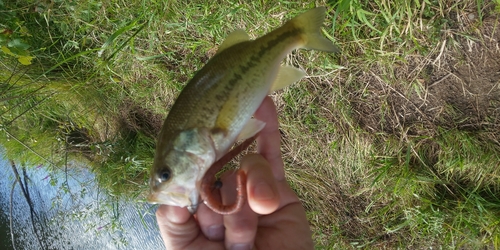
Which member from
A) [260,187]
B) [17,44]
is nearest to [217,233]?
[260,187]

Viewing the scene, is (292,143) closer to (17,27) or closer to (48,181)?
(17,27)

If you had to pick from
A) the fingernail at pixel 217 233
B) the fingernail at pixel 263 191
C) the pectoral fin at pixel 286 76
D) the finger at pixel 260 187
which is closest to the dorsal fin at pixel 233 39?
the pectoral fin at pixel 286 76

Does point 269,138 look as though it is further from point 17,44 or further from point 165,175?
point 17,44

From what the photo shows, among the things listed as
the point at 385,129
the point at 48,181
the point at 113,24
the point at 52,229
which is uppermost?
the point at 113,24

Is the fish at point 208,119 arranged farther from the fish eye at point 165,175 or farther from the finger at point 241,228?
the finger at point 241,228

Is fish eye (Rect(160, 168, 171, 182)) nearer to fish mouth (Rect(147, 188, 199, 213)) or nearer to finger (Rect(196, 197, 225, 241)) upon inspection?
fish mouth (Rect(147, 188, 199, 213))

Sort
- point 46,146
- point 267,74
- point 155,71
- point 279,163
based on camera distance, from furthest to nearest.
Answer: point 46,146 < point 155,71 < point 279,163 < point 267,74

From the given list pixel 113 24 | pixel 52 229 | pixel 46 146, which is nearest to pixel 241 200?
pixel 113 24

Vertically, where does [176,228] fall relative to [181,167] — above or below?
below
